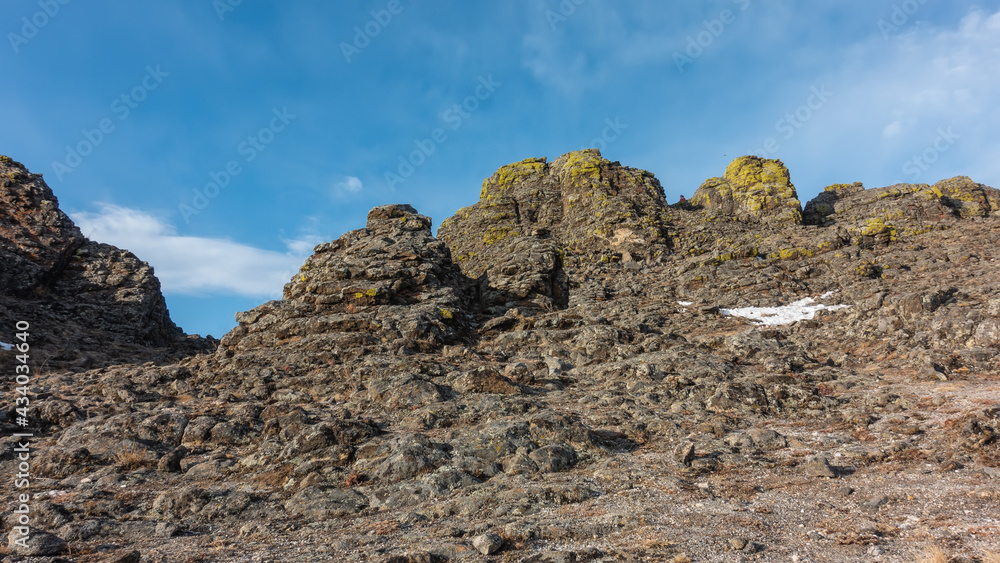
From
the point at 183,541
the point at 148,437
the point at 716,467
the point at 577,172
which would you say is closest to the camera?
the point at 183,541

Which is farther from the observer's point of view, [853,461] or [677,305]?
[677,305]

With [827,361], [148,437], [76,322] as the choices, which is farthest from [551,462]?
[76,322]

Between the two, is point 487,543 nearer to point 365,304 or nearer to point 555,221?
point 365,304

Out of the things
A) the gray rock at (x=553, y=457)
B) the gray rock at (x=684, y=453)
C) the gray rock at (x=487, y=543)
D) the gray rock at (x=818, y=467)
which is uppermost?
the gray rock at (x=553, y=457)

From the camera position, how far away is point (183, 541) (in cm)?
1115

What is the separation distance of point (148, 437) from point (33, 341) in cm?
2599

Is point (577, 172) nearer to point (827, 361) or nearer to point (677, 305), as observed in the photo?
point (677, 305)

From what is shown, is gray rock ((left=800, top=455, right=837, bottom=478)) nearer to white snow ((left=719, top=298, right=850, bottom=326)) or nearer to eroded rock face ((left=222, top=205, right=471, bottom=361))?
eroded rock face ((left=222, top=205, right=471, bottom=361))

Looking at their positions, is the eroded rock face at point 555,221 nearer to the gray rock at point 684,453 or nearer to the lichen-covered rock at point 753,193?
the lichen-covered rock at point 753,193

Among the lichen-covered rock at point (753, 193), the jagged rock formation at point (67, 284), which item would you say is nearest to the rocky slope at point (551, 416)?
the jagged rock formation at point (67, 284)

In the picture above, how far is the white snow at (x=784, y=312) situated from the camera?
33.2 metres

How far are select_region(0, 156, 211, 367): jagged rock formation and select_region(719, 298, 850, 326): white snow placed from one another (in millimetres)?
46446

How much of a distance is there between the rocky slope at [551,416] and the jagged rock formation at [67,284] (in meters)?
0.76

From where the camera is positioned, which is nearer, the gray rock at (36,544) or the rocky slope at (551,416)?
the gray rock at (36,544)
